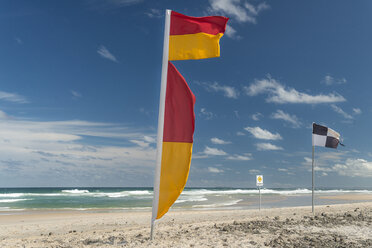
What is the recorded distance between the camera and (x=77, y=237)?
24.6ft

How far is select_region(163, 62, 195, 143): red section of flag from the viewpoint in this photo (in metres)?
6.41

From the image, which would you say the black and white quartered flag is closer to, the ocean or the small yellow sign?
the small yellow sign

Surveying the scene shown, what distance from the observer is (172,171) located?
251 inches

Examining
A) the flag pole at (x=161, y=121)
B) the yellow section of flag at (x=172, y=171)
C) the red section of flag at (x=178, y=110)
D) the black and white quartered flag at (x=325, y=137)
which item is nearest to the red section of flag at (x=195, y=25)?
the flag pole at (x=161, y=121)

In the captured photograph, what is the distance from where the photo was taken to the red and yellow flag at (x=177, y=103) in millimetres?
6359

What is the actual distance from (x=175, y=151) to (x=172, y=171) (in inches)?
17.3

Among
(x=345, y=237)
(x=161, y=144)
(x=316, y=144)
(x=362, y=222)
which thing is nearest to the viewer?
(x=161, y=144)

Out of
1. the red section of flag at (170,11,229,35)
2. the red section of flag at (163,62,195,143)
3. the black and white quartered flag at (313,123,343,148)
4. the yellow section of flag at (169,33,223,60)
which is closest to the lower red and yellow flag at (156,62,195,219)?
the red section of flag at (163,62,195,143)

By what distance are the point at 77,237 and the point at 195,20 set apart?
612 cm

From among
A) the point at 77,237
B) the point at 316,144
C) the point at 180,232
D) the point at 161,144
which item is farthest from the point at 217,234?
the point at 316,144

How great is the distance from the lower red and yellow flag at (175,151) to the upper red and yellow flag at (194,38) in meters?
1.06

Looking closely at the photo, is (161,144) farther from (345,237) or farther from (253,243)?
(345,237)

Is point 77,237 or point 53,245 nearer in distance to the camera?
point 53,245

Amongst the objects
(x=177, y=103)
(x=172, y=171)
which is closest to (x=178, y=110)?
(x=177, y=103)
